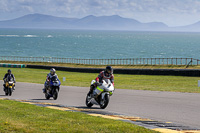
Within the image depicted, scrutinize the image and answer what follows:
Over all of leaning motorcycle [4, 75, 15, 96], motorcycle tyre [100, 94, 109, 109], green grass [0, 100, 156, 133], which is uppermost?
leaning motorcycle [4, 75, 15, 96]

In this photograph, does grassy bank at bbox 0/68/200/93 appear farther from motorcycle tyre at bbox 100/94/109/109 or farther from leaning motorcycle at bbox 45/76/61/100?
motorcycle tyre at bbox 100/94/109/109

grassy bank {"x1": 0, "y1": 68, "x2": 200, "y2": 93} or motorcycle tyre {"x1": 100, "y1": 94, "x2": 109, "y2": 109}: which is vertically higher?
grassy bank {"x1": 0, "y1": 68, "x2": 200, "y2": 93}

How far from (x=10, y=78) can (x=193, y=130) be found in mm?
15563

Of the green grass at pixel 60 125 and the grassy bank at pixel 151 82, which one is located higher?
the grassy bank at pixel 151 82

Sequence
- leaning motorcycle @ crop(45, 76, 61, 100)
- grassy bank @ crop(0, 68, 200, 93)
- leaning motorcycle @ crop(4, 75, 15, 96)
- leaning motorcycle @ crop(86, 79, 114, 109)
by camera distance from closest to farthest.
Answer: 1. leaning motorcycle @ crop(86, 79, 114, 109)
2. leaning motorcycle @ crop(45, 76, 61, 100)
3. leaning motorcycle @ crop(4, 75, 15, 96)
4. grassy bank @ crop(0, 68, 200, 93)

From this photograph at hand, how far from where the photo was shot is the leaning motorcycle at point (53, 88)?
20.1 meters

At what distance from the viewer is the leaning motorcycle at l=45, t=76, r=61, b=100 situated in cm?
2009

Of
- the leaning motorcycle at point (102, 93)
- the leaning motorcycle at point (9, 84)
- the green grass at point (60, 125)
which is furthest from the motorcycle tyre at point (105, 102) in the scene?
the leaning motorcycle at point (9, 84)

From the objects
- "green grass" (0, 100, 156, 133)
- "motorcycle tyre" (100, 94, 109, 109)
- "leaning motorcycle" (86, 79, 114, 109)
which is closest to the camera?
"green grass" (0, 100, 156, 133)

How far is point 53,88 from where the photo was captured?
20.5 meters

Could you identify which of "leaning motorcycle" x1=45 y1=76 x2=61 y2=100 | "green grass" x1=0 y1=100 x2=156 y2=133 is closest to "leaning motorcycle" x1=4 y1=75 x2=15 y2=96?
"leaning motorcycle" x1=45 y1=76 x2=61 y2=100

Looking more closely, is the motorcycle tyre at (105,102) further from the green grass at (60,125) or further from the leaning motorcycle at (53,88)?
the leaning motorcycle at (53,88)

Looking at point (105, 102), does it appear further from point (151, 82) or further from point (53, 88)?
point (151, 82)

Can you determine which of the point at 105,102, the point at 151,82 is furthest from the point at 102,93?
the point at 151,82
